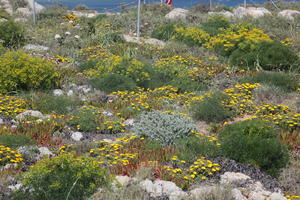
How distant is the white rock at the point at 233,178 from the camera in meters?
5.11

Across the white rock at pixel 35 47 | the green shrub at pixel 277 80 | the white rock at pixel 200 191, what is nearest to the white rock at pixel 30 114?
the white rock at pixel 200 191

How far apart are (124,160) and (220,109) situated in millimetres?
3042

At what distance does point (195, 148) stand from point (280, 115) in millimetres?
2335

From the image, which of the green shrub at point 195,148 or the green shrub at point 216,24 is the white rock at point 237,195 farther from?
the green shrub at point 216,24

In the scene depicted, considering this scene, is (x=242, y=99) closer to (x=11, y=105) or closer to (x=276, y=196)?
(x=276, y=196)

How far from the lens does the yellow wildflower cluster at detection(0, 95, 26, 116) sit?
7316 millimetres

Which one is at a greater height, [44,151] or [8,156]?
[8,156]

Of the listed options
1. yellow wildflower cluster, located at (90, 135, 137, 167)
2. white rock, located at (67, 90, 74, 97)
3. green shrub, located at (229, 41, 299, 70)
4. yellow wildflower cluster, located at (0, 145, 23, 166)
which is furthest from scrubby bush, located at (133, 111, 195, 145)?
green shrub, located at (229, 41, 299, 70)

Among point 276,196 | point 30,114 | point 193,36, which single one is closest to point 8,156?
point 30,114

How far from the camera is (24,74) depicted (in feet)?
28.7

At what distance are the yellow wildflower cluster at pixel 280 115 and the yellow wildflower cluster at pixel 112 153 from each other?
2816mm

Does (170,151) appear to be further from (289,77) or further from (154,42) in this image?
(154,42)

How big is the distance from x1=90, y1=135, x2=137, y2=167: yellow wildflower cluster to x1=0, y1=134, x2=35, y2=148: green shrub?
1.07 meters

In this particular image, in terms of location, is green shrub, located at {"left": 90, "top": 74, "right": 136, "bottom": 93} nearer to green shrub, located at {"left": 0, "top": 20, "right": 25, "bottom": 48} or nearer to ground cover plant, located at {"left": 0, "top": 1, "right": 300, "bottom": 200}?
ground cover plant, located at {"left": 0, "top": 1, "right": 300, "bottom": 200}
